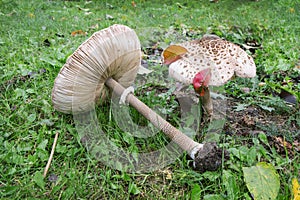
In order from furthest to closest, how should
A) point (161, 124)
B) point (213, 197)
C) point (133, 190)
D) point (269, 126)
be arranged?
point (269, 126) → point (161, 124) → point (133, 190) → point (213, 197)

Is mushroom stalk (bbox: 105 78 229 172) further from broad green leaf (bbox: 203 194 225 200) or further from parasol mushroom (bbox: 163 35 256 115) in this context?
parasol mushroom (bbox: 163 35 256 115)

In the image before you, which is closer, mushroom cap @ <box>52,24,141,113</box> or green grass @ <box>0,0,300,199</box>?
green grass @ <box>0,0,300,199</box>

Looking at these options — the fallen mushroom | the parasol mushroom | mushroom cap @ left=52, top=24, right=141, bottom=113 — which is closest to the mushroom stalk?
the fallen mushroom

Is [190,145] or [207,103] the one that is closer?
[190,145]

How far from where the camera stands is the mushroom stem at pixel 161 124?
214cm

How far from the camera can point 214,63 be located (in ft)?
7.24

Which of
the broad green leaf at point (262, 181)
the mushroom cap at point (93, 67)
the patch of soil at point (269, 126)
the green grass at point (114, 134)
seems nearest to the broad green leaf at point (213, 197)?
the green grass at point (114, 134)

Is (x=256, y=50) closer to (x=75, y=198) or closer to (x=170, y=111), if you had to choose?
(x=170, y=111)

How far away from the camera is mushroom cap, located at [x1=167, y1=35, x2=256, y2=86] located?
Result: 2174mm

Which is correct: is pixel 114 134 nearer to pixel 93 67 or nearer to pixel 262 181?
pixel 93 67

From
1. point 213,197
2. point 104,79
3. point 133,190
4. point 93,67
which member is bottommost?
point 133,190

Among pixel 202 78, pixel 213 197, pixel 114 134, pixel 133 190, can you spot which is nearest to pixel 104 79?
pixel 114 134

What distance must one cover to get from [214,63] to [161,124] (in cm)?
58

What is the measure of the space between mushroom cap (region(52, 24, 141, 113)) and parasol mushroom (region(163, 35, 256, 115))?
33cm
